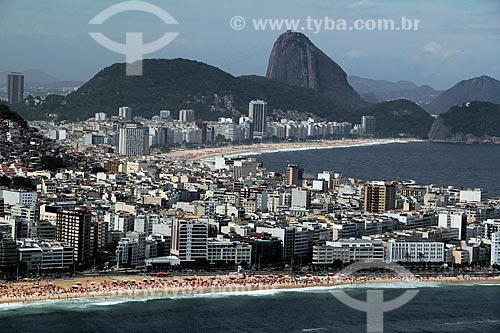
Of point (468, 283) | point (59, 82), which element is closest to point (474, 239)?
point (468, 283)

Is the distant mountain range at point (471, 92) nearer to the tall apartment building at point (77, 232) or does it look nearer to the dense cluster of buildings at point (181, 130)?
the dense cluster of buildings at point (181, 130)

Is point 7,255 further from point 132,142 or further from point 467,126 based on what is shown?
point 467,126

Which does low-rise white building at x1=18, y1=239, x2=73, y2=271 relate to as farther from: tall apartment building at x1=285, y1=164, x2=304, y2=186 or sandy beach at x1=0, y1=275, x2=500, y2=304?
tall apartment building at x1=285, y1=164, x2=304, y2=186

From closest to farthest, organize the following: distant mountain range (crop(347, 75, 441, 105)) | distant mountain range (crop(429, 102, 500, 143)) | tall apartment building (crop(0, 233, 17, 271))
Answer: tall apartment building (crop(0, 233, 17, 271))
distant mountain range (crop(429, 102, 500, 143))
distant mountain range (crop(347, 75, 441, 105))

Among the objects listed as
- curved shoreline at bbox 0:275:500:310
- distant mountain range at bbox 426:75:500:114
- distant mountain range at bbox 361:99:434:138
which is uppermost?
distant mountain range at bbox 426:75:500:114

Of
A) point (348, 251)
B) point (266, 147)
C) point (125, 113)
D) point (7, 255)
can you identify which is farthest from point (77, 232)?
point (125, 113)

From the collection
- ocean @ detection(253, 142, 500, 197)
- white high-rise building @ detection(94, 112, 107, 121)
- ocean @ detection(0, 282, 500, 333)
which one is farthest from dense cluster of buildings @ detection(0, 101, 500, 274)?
white high-rise building @ detection(94, 112, 107, 121)
